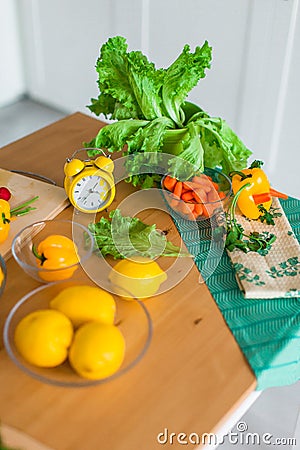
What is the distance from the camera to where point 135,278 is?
1.14m

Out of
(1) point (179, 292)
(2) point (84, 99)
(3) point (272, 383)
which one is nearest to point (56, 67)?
(2) point (84, 99)

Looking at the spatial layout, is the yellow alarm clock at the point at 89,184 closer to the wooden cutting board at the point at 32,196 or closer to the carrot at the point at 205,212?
the wooden cutting board at the point at 32,196

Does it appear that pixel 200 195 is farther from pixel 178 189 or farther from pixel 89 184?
pixel 89 184

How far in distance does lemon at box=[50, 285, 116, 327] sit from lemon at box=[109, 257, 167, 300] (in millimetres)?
83

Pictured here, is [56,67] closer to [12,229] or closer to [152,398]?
[12,229]

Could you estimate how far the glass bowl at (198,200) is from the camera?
1324 mm

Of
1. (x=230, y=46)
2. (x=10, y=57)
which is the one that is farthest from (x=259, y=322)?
(x=10, y=57)

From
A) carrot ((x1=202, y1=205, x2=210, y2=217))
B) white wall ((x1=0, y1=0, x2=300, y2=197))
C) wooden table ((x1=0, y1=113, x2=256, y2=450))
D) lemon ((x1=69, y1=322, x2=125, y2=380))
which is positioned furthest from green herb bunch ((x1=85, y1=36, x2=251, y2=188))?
white wall ((x1=0, y1=0, x2=300, y2=197))

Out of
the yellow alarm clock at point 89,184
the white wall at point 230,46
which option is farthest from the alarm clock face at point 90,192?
the white wall at point 230,46

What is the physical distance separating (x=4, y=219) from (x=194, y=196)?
417 millimetres

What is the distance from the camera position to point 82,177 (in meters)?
1.34

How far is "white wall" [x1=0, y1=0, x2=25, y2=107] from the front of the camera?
316cm

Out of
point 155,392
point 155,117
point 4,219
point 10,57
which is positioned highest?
point 155,117

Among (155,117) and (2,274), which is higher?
(155,117)
